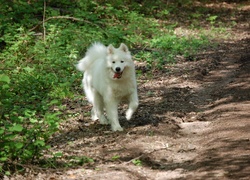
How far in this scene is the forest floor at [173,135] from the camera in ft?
18.2

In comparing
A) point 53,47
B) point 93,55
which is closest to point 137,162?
point 93,55

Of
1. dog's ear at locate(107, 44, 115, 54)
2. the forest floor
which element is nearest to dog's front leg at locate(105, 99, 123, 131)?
the forest floor

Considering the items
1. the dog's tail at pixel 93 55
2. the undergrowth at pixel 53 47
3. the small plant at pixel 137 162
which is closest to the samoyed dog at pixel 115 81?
the dog's tail at pixel 93 55

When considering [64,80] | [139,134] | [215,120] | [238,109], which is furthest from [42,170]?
[64,80]

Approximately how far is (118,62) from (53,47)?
5195 millimetres

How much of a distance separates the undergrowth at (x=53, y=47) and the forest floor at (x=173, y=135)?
332 millimetres

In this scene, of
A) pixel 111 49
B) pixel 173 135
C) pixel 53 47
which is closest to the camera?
pixel 173 135

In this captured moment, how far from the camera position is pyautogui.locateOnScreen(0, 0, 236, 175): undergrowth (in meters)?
6.59

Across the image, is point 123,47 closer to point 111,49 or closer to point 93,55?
point 111,49

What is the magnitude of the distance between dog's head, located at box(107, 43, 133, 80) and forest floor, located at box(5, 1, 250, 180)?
978 mm

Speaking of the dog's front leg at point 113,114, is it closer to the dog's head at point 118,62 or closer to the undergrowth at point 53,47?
the dog's head at point 118,62

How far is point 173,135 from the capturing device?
718cm

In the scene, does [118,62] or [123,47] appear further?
[123,47]

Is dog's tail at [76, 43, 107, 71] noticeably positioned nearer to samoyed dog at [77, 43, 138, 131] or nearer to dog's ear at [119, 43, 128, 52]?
samoyed dog at [77, 43, 138, 131]
